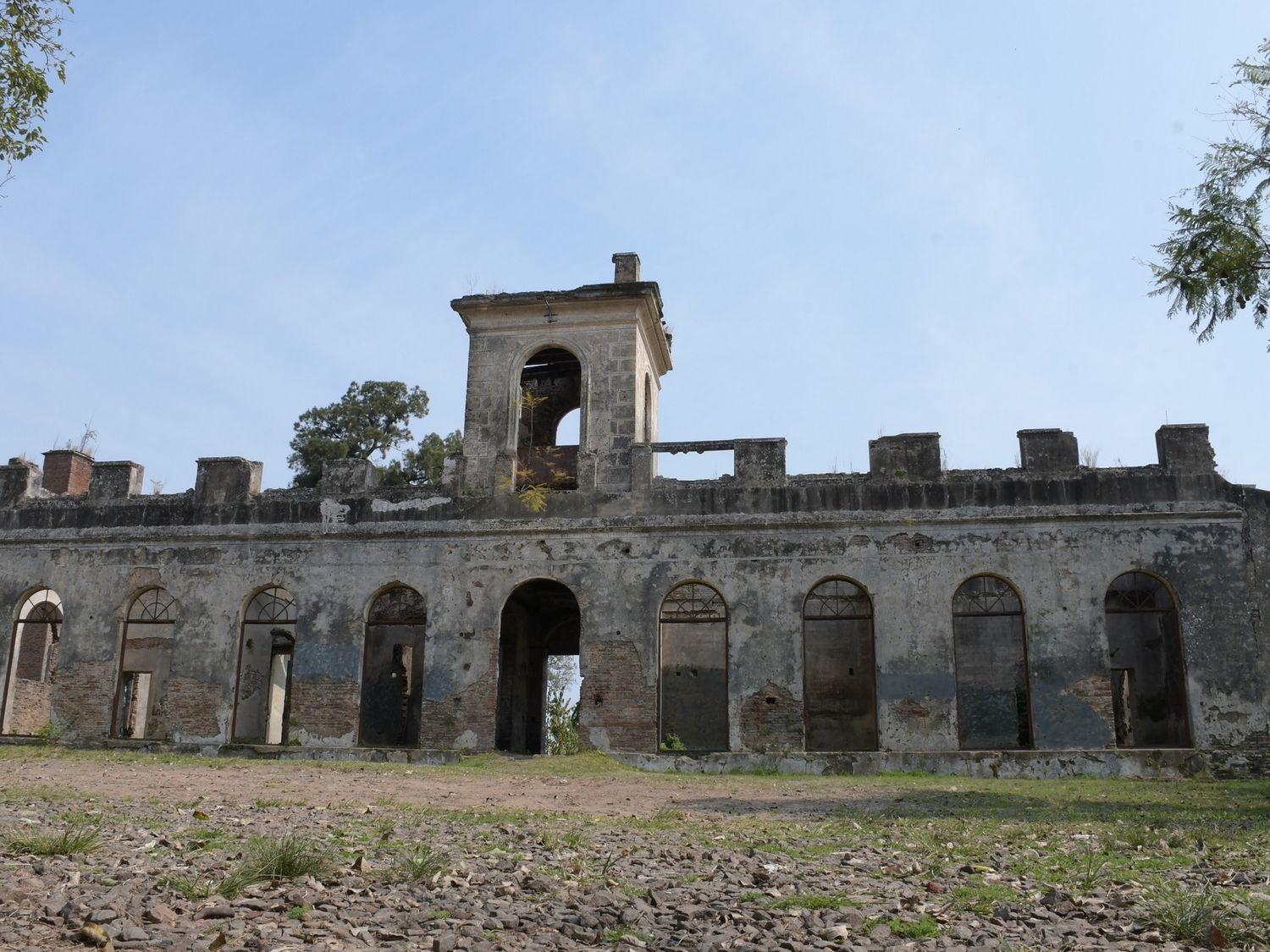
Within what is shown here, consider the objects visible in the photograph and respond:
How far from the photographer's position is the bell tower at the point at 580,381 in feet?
63.0

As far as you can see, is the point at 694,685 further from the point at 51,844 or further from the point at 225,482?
the point at 51,844

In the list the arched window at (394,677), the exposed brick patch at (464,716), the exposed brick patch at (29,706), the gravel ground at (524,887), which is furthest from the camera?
the exposed brick patch at (29,706)

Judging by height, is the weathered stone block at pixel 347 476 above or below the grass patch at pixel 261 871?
above

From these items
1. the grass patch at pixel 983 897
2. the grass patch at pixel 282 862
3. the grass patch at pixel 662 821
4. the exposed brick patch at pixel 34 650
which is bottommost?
the grass patch at pixel 983 897

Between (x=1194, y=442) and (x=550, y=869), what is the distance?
14729mm

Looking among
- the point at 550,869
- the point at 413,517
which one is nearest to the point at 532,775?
the point at 413,517

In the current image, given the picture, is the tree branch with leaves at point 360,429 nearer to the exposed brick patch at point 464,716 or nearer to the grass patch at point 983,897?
→ the exposed brick patch at point 464,716

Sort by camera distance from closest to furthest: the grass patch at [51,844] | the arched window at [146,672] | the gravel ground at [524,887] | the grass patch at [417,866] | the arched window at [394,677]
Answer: the gravel ground at [524,887], the grass patch at [417,866], the grass patch at [51,844], the arched window at [394,677], the arched window at [146,672]

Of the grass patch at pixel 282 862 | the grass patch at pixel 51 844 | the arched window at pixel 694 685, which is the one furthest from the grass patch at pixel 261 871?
the arched window at pixel 694 685

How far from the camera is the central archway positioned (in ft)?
68.1

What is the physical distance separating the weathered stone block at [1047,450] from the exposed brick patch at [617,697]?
7.17 meters

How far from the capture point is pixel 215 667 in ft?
62.6

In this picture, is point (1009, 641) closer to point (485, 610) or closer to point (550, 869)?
point (485, 610)

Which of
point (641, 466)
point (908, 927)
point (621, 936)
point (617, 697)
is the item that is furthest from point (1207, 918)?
point (641, 466)
